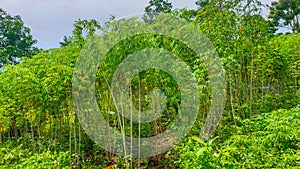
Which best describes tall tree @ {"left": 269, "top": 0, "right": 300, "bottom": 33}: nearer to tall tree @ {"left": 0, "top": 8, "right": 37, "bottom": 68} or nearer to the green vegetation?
the green vegetation

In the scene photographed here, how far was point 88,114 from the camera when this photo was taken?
3.56m

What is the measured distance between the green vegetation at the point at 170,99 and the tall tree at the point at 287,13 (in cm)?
747

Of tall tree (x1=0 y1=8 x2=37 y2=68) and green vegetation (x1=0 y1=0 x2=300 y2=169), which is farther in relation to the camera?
tall tree (x1=0 y1=8 x2=37 y2=68)

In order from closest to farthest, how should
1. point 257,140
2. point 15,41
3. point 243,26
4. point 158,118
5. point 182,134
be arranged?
point 257,140 → point 182,134 → point 158,118 → point 243,26 → point 15,41

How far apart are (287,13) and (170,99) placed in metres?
9.93

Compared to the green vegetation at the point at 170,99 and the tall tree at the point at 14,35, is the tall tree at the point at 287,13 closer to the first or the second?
the green vegetation at the point at 170,99

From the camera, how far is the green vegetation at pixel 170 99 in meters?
2.66

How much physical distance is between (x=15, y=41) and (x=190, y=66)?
383 inches

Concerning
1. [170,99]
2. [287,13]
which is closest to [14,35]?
[170,99]

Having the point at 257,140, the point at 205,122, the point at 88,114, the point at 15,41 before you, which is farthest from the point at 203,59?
the point at 15,41

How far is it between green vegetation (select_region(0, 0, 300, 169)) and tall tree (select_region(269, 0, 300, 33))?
7471 mm

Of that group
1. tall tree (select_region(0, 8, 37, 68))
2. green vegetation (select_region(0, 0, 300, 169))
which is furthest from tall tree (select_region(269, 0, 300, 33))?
tall tree (select_region(0, 8, 37, 68))

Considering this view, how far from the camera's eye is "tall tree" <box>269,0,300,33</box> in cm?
1072

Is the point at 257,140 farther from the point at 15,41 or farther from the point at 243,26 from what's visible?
the point at 15,41
